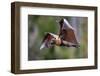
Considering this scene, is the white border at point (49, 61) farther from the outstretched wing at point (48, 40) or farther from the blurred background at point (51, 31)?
the outstretched wing at point (48, 40)

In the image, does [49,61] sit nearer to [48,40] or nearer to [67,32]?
[48,40]

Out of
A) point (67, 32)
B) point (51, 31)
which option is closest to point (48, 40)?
point (51, 31)

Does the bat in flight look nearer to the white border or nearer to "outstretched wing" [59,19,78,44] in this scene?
"outstretched wing" [59,19,78,44]

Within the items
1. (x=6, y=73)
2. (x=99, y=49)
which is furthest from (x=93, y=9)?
(x=6, y=73)

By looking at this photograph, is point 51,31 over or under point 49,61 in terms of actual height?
over

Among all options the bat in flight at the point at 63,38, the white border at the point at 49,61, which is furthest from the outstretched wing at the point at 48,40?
the white border at the point at 49,61
